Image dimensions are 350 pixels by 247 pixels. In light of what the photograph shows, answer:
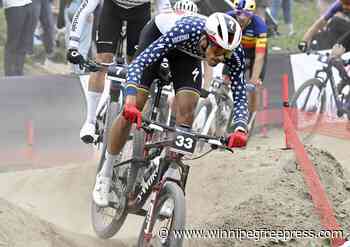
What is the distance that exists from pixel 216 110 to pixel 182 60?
4.67 meters

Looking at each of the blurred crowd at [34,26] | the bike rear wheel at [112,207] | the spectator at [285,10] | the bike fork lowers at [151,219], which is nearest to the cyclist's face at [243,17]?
the blurred crowd at [34,26]

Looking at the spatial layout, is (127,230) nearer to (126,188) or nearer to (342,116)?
(126,188)

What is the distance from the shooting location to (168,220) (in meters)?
6.33

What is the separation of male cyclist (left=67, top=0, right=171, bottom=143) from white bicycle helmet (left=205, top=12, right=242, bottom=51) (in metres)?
2.73

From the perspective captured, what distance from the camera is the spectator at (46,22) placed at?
12.7 m

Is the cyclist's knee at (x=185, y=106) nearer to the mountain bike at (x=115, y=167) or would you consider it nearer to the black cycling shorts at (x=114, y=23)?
the mountain bike at (x=115, y=167)

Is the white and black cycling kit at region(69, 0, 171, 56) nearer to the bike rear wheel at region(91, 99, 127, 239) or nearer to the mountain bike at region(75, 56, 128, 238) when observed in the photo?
the mountain bike at region(75, 56, 128, 238)

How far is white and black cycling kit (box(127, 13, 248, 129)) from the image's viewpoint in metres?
6.73

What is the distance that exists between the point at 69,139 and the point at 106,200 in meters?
4.61

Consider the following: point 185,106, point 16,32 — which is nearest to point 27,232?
point 185,106

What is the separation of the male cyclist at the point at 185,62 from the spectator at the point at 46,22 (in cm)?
548

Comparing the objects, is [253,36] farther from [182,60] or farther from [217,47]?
[217,47]

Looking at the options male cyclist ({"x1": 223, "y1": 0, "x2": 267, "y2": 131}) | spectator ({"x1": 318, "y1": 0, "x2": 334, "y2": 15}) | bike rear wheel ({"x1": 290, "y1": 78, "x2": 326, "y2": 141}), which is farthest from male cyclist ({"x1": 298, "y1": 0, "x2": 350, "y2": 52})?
spectator ({"x1": 318, "y1": 0, "x2": 334, "y2": 15})

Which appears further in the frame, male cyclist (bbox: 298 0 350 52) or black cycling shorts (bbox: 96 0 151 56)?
male cyclist (bbox: 298 0 350 52)
